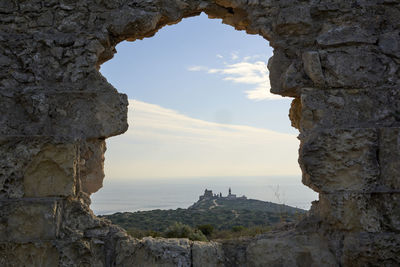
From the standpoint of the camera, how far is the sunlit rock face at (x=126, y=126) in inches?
103

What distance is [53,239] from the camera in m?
2.61

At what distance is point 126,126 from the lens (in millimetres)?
2881

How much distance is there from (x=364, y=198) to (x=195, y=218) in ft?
21.2

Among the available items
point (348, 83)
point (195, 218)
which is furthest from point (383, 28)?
point (195, 218)

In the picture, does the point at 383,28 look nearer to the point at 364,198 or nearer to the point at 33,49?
the point at 364,198

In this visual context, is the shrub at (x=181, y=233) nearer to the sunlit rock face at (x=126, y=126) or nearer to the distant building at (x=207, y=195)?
the sunlit rock face at (x=126, y=126)

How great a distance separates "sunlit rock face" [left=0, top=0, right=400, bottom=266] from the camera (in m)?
2.62

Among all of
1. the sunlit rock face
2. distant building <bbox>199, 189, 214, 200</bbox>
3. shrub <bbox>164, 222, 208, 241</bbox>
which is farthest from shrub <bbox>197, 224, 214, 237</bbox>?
distant building <bbox>199, 189, 214, 200</bbox>

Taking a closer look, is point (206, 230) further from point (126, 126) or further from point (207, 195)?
point (207, 195)

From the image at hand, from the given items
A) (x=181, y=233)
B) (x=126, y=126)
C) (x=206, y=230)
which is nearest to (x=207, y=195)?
(x=206, y=230)

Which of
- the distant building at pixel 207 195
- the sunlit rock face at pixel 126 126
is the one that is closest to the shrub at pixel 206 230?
the sunlit rock face at pixel 126 126

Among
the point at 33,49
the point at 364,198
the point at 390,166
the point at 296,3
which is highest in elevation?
the point at 296,3

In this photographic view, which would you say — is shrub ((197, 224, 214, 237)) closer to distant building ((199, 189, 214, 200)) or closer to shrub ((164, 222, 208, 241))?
shrub ((164, 222, 208, 241))

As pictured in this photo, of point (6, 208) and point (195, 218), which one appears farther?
point (195, 218)
